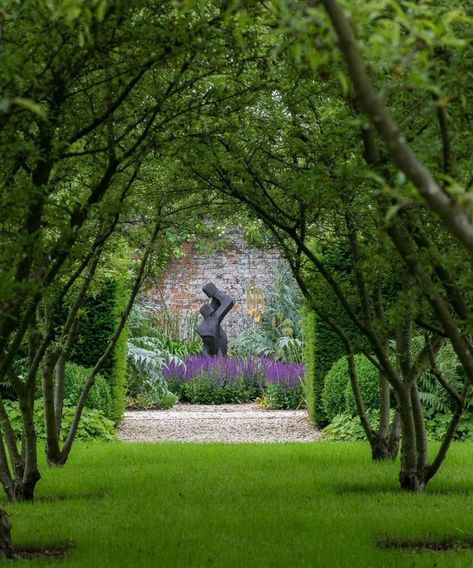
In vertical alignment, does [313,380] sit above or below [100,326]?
below

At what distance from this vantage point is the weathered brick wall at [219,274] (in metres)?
22.6

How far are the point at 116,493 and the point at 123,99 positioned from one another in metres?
3.49

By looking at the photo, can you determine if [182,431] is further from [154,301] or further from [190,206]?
[154,301]

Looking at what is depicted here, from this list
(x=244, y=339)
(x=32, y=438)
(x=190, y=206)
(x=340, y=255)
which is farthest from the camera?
(x=244, y=339)

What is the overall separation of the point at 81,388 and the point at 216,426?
242cm

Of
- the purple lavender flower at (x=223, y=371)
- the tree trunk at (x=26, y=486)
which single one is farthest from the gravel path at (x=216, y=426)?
the tree trunk at (x=26, y=486)

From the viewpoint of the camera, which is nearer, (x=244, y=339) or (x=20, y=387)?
(x=20, y=387)

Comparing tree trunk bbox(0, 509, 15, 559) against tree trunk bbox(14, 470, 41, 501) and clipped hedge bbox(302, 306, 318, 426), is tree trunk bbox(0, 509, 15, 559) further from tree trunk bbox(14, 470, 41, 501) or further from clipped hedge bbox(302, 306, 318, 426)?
clipped hedge bbox(302, 306, 318, 426)

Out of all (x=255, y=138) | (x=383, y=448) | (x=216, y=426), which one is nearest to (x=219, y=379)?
(x=216, y=426)

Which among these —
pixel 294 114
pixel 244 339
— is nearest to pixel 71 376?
pixel 294 114

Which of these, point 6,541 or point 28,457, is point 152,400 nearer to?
point 28,457

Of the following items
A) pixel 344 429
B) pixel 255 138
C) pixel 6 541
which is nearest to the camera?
pixel 6 541

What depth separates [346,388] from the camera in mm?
12547

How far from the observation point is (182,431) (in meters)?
13.5
